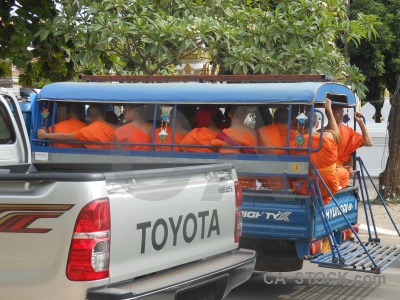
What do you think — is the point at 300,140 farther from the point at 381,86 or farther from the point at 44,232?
the point at 381,86

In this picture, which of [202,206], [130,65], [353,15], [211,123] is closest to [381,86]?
[353,15]

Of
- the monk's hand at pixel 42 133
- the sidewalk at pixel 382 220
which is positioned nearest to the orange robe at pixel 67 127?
the monk's hand at pixel 42 133

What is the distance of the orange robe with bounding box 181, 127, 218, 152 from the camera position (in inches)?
310

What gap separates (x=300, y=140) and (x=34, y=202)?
372 centimetres

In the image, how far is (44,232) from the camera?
415 cm

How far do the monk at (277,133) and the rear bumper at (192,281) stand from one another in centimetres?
201

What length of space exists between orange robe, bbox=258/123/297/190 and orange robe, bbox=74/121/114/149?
5.80 feet

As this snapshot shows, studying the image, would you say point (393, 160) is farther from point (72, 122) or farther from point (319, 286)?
point (72, 122)

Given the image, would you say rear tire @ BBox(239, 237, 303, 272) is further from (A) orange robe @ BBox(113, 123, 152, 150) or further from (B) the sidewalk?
(B) the sidewalk

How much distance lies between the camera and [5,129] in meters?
6.97

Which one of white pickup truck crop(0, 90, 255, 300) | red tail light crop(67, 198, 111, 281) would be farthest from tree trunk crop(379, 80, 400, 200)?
red tail light crop(67, 198, 111, 281)

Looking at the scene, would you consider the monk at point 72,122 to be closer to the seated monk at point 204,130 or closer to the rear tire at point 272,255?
the seated monk at point 204,130

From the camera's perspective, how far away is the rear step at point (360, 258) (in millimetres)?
7090

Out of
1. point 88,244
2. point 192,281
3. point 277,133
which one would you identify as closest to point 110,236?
point 88,244
